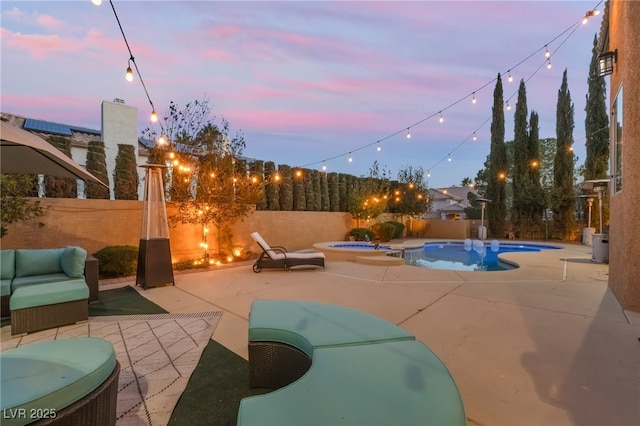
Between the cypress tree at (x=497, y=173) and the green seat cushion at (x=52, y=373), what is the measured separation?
61.0 feet

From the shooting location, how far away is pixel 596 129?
13.6 metres

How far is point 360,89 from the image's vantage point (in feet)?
38.4

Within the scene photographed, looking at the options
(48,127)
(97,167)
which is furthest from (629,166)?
(48,127)

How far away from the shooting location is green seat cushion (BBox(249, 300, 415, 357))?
77.3 inches

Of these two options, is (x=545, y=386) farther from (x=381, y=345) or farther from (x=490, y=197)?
(x=490, y=197)

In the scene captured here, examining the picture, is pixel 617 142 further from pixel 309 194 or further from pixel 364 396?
pixel 309 194

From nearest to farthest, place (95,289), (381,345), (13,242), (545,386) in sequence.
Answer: (381,345) < (545,386) < (95,289) < (13,242)

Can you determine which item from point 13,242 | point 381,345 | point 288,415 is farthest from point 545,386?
point 13,242

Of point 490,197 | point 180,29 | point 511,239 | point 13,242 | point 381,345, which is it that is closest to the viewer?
point 381,345

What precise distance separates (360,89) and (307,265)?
8.04m

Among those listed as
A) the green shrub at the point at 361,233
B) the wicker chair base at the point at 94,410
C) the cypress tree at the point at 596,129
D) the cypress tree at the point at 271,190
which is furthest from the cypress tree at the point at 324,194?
the cypress tree at the point at 596,129

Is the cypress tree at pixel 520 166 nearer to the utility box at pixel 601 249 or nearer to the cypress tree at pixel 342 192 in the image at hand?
the utility box at pixel 601 249

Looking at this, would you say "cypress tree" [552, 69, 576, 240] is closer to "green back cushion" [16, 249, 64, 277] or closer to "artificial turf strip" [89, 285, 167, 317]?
"artificial turf strip" [89, 285, 167, 317]

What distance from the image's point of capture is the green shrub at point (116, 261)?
6180 millimetres
